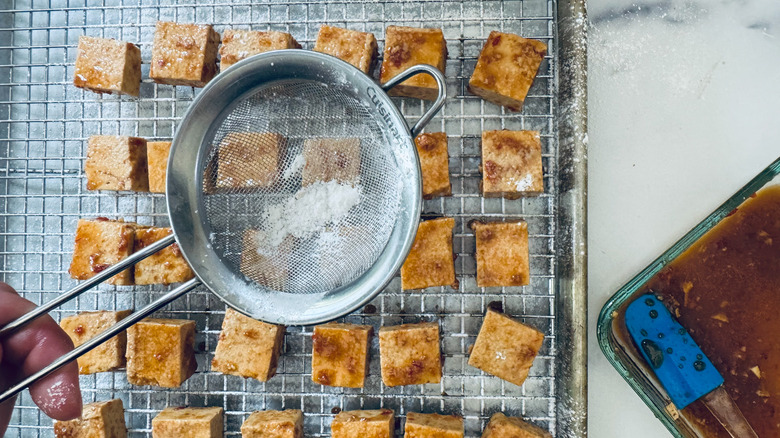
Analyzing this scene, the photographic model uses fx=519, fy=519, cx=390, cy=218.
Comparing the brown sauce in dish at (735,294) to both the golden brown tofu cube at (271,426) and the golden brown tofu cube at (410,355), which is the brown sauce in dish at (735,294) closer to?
the golden brown tofu cube at (410,355)

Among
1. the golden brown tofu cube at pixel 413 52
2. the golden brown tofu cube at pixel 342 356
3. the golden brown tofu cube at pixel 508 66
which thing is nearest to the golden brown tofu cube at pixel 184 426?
the golden brown tofu cube at pixel 342 356

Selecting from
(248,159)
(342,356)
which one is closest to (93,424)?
(342,356)

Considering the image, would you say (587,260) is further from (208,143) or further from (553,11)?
(208,143)

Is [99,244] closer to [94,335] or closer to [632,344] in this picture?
[94,335]

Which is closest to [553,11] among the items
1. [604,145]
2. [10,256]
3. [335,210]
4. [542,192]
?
[604,145]

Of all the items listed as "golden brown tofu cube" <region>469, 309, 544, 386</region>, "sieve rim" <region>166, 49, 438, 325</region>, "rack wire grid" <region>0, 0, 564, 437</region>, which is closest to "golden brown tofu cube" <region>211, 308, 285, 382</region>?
"rack wire grid" <region>0, 0, 564, 437</region>

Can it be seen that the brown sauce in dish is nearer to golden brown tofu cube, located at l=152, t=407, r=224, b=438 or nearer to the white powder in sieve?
the white powder in sieve
